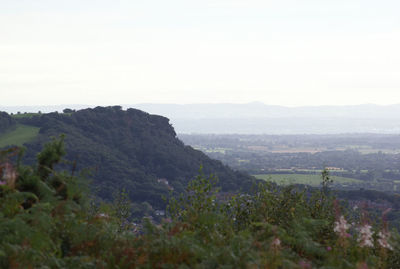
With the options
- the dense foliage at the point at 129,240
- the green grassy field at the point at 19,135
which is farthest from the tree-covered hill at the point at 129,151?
the dense foliage at the point at 129,240

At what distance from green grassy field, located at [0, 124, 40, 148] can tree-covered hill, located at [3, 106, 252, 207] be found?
1.37m

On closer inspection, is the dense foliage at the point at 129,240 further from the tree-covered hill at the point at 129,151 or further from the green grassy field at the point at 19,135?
the green grassy field at the point at 19,135

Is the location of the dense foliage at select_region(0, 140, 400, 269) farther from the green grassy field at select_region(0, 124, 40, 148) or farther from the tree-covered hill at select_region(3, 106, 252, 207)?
the green grassy field at select_region(0, 124, 40, 148)

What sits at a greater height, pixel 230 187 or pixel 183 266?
pixel 183 266

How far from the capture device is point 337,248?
7.73 meters

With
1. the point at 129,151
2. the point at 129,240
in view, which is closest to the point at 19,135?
the point at 129,151

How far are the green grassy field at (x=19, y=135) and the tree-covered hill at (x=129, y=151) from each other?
54.1 inches

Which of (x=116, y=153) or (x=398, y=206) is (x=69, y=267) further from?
(x=116, y=153)

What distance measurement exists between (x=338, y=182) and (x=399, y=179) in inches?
1194

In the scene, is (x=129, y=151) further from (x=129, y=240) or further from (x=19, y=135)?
(x=129, y=240)

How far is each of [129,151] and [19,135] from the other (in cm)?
2522

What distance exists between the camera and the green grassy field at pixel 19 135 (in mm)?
86250

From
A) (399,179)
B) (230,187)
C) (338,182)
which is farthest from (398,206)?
(399,179)

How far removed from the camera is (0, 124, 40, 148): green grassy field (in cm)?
8625
